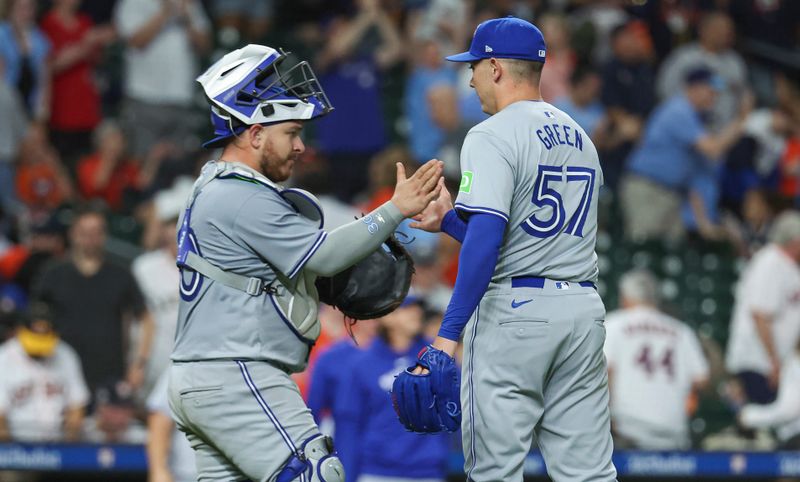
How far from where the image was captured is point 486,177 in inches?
188

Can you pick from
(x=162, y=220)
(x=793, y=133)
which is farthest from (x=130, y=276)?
(x=793, y=133)

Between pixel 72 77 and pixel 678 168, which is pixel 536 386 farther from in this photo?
pixel 72 77

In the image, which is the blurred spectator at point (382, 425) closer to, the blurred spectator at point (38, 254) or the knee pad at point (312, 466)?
the knee pad at point (312, 466)

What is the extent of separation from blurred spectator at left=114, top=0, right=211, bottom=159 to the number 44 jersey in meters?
7.45

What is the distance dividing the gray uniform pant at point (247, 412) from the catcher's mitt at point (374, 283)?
1.54 ft

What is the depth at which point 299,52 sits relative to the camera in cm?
1396

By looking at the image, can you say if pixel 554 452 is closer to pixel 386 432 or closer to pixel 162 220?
pixel 386 432

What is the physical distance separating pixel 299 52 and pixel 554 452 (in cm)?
950

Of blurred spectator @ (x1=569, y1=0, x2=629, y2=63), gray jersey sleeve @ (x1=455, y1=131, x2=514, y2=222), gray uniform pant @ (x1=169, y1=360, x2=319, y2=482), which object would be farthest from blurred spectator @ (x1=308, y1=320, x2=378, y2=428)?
blurred spectator @ (x1=569, y1=0, x2=629, y2=63)

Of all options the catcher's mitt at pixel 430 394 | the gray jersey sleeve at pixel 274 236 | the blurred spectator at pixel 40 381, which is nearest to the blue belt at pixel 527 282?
the catcher's mitt at pixel 430 394

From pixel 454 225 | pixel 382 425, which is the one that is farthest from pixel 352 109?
pixel 454 225

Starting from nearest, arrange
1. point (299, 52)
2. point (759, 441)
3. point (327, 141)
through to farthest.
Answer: point (759, 441) → point (327, 141) → point (299, 52)

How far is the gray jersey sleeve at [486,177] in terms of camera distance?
474cm

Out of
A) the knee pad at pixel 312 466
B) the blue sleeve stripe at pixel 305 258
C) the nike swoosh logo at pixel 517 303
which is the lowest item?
the knee pad at pixel 312 466
